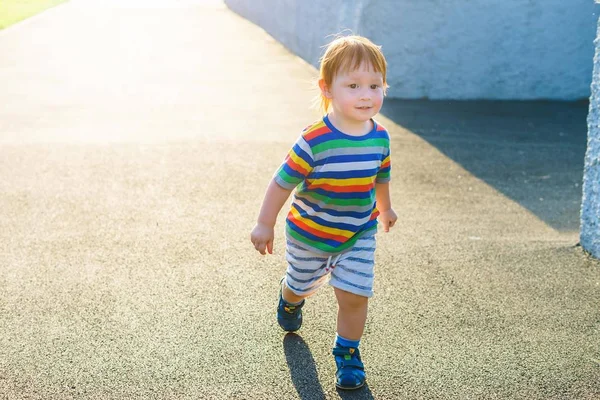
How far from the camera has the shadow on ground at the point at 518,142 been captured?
20.7 feet

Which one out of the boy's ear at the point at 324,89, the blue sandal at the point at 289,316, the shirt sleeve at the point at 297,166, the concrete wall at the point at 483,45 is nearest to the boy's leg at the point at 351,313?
the blue sandal at the point at 289,316

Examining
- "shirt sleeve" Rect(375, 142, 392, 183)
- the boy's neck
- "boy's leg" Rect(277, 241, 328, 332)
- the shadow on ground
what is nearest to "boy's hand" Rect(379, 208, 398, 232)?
"shirt sleeve" Rect(375, 142, 392, 183)

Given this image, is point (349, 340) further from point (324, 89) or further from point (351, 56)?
point (351, 56)

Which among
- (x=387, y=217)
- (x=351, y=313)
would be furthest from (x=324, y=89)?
(x=351, y=313)

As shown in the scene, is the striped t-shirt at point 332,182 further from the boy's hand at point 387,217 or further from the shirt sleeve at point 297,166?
the boy's hand at point 387,217

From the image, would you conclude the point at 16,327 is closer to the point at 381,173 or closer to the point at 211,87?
the point at 381,173

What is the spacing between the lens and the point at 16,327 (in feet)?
12.6

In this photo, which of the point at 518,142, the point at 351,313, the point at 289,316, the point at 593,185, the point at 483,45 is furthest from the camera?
the point at 483,45

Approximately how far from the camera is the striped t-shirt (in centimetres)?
324

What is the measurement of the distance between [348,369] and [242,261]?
1485mm

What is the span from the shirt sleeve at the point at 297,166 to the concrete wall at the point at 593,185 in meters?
2.45

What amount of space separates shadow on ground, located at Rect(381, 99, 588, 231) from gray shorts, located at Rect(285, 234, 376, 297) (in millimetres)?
2659

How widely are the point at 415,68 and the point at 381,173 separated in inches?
260

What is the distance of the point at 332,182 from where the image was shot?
129 inches
